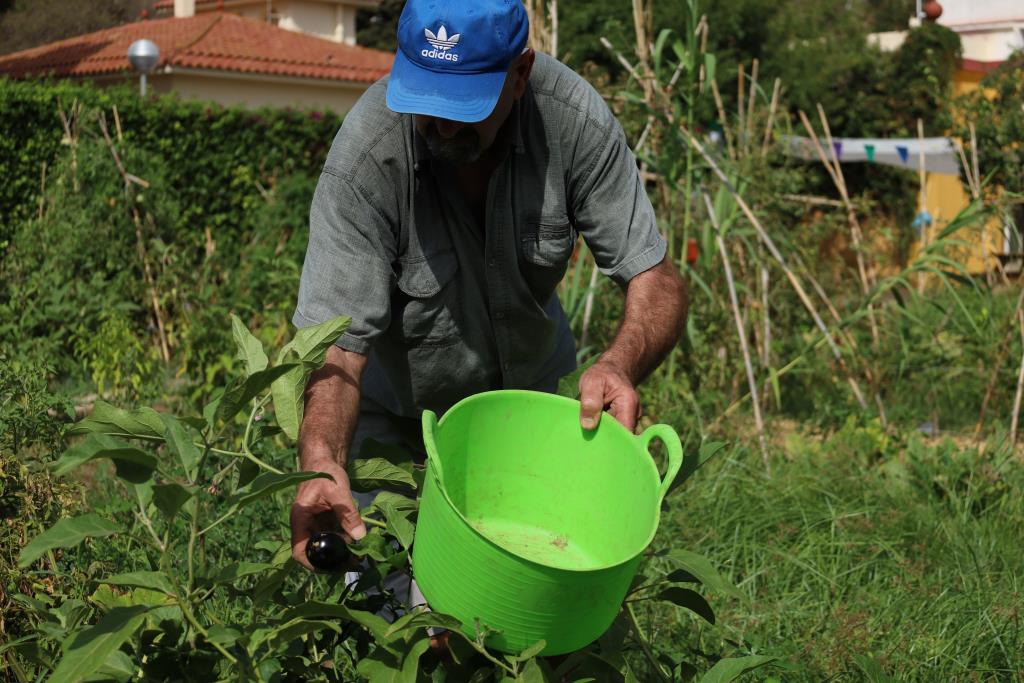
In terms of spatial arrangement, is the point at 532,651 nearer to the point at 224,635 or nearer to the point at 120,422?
the point at 224,635

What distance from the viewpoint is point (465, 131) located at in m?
2.21

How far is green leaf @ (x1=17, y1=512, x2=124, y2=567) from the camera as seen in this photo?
135 centimetres

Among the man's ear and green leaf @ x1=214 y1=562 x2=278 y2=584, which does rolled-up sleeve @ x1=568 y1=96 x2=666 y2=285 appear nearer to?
the man's ear

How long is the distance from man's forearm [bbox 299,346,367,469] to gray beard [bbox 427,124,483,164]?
1.42ft

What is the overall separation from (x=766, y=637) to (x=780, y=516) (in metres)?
0.88

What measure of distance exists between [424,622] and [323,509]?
29cm

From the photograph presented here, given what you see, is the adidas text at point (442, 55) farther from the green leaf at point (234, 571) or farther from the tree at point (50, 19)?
the tree at point (50, 19)

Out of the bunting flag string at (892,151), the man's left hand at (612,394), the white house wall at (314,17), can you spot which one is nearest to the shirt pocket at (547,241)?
the man's left hand at (612,394)

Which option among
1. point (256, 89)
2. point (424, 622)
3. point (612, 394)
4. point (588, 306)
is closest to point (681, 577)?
point (612, 394)

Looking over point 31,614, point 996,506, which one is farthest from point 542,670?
point 996,506

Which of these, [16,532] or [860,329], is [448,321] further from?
[860,329]

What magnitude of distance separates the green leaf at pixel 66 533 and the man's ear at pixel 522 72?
1243mm

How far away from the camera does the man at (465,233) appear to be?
2.09 m

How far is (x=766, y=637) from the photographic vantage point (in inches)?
126
